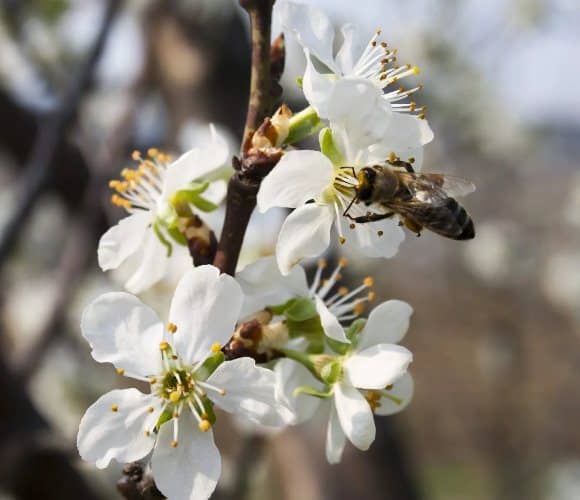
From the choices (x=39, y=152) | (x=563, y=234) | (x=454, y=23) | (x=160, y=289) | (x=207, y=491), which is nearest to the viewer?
(x=207, y=491)

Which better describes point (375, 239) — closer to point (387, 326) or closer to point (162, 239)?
point (387, 326)

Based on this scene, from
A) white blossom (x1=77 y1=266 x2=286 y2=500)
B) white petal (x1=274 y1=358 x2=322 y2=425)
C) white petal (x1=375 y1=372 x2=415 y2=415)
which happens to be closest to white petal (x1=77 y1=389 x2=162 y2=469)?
white blossom (x1=77 y1=266 x2=286 y2=500)

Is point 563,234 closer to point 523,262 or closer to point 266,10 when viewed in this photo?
point 523,262

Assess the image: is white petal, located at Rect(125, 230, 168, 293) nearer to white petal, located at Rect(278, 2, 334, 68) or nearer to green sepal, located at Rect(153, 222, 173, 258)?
green sepal, located at Rect(153, 222, 173, 258)

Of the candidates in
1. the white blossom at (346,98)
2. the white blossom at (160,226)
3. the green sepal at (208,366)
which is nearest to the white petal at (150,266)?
the white blossom at (160,226)

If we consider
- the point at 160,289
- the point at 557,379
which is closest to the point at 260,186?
the point at 160,289

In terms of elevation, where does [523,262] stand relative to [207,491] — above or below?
below
